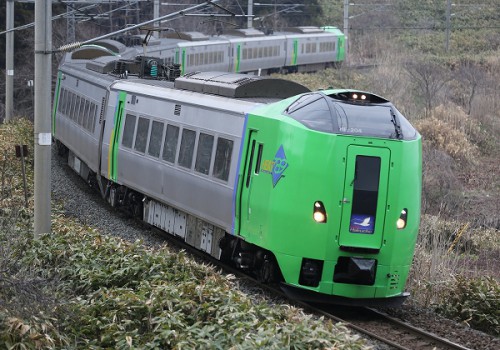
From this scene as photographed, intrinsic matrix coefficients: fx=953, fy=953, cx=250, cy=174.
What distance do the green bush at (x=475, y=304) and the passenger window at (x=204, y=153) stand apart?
376cm

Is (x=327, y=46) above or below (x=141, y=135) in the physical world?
below

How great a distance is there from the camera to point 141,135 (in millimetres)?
16281

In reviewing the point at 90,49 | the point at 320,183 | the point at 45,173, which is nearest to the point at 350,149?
the point at 320,183

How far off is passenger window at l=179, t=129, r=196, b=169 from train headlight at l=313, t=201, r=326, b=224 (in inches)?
137

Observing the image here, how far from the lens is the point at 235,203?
1243cm

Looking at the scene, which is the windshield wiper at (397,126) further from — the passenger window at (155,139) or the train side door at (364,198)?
the passenger window at (155,139)

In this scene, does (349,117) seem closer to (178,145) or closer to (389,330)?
(389,330)

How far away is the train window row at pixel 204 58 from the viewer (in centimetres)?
3534

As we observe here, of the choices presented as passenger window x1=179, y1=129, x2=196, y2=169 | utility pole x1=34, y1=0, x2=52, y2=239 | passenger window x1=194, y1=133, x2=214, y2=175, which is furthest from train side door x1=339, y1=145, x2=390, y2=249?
utility pole x1=34, y1=0, x2=52, y2=239

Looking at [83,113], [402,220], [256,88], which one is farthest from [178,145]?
[83,113]

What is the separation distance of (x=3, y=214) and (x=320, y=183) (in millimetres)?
6370

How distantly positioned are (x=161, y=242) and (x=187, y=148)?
2413mm

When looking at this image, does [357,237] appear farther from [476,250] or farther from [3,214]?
[476,250]

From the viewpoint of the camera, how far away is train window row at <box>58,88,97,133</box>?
2000 centimetres
